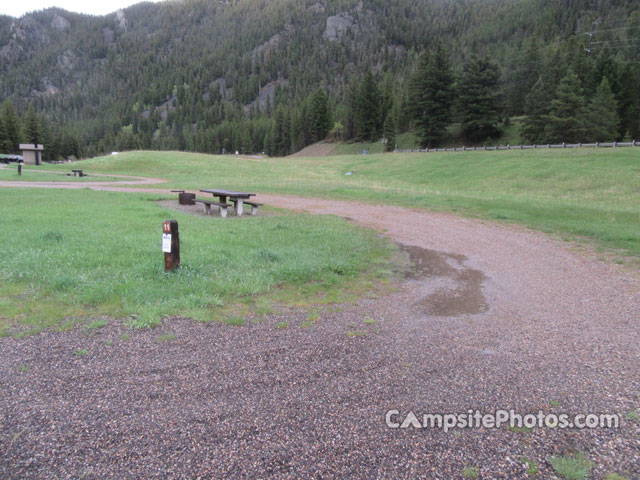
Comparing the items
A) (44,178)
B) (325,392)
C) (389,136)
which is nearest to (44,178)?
(44,178)

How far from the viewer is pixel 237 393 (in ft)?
11.1

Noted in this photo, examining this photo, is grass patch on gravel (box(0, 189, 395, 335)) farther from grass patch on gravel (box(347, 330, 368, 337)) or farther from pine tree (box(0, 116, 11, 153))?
pine tree (box(0, 116, 11, 153))

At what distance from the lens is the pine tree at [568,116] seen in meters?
47.5

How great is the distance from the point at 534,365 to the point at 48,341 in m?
5.49

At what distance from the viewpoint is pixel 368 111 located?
281ft

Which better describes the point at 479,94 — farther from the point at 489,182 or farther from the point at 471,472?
the point at 471,472

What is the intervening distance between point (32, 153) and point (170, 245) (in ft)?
195

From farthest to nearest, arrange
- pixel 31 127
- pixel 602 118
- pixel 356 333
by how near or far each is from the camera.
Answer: pixel 31 127, pixel 602 118, pixel 356 333

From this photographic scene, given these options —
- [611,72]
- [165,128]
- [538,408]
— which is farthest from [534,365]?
[165,128]

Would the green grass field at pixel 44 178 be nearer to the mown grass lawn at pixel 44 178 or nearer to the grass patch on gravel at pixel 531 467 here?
the mown grass lawn at pixel 44 178

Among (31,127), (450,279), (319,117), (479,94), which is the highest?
(319,117)

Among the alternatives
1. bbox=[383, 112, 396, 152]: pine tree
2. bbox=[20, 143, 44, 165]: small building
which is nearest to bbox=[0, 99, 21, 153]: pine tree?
bbox=[20, 143, 44, 165]: small building

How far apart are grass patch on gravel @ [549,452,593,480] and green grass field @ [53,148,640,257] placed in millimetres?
9840

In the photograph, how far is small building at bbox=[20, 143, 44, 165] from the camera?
4888 centimetres
